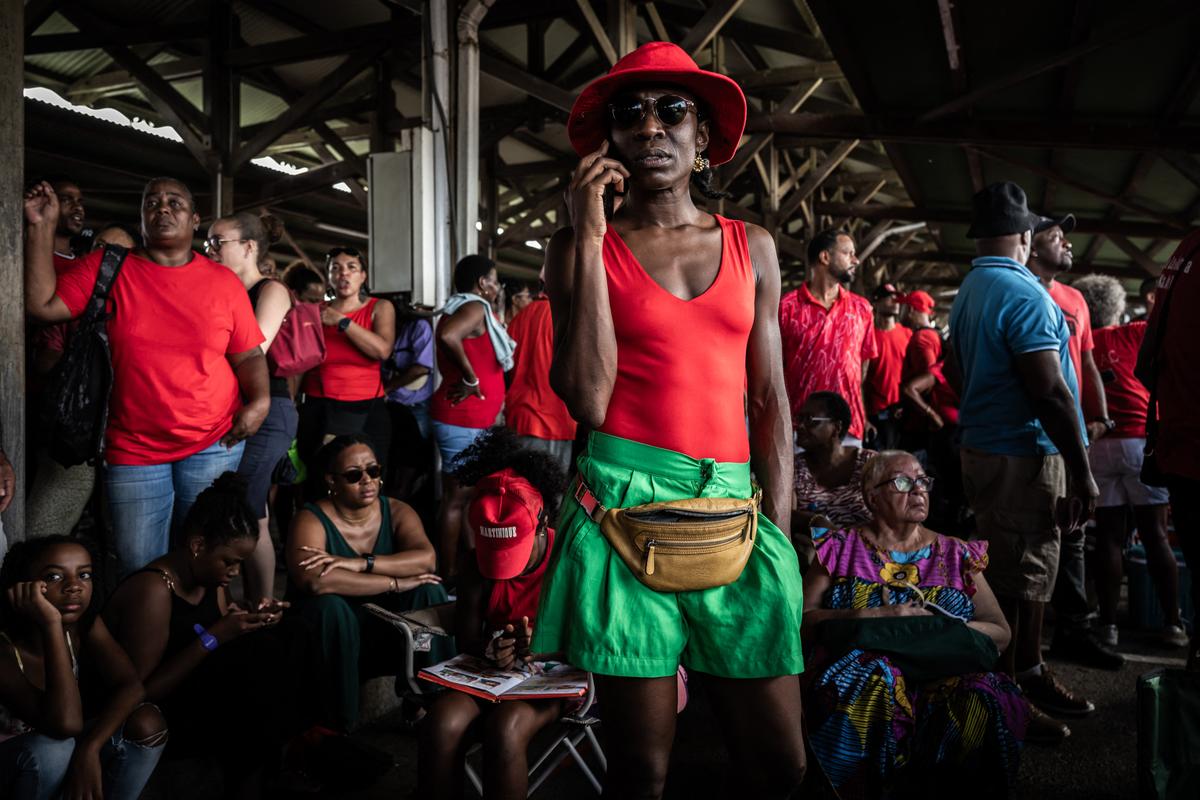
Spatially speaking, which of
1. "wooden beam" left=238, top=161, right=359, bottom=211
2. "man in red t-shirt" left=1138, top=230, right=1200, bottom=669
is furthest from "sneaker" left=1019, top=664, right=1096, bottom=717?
"wooden beam" left=238, top=161, right=359, bottom=211

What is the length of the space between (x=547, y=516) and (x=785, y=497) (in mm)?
1517

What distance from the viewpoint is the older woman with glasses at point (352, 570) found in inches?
123

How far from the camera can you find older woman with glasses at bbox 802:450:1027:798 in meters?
2.71

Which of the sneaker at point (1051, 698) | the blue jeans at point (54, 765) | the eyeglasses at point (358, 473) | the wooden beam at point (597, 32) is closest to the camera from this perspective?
the blue jeans at point (54, 765)

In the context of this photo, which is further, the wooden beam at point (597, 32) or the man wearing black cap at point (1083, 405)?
the wooden beam at point (597, 32)

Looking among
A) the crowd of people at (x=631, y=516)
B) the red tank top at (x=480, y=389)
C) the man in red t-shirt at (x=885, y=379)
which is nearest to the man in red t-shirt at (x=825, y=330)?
the crowd of people at (x=631, y=516)

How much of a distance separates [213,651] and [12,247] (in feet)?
4.30

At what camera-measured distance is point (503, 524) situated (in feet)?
9.69

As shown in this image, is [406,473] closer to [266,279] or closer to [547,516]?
[266,279]

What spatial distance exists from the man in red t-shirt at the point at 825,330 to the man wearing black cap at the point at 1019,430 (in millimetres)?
1088

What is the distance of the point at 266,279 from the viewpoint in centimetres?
399

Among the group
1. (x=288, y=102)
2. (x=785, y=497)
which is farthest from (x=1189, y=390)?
(x=288, y=102)

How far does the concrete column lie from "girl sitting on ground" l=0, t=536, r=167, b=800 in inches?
15.9

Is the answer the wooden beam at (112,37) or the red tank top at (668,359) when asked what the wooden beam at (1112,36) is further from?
the wooden beam at (112,37)
